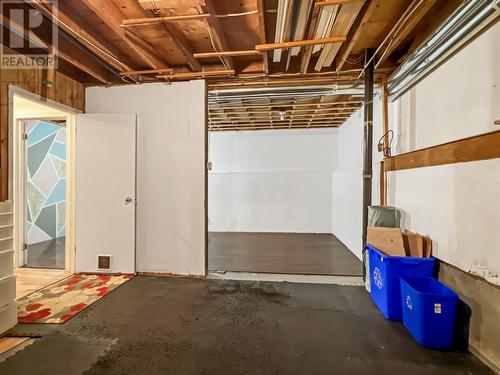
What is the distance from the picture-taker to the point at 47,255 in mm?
4059

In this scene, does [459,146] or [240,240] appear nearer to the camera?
[459,146]

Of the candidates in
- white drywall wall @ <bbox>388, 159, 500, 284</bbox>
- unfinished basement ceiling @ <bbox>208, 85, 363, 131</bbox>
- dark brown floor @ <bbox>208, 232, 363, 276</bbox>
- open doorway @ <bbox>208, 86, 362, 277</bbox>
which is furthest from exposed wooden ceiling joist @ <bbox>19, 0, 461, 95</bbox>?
dark brown floor @ <bbox>208, 232, 363, 276</bbox>

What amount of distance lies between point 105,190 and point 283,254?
2927 millimetres

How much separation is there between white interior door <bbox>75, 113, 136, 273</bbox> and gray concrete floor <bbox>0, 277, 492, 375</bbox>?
2.56 feet

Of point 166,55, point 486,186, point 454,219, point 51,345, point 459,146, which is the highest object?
point 166,55

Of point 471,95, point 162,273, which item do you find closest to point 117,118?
point 162,273

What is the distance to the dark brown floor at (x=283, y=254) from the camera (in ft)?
11.4

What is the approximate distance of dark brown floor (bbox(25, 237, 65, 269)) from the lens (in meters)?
3.63

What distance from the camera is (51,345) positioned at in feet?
6.08

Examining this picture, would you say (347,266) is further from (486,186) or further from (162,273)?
(162,273)

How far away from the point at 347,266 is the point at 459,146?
7.40 ft

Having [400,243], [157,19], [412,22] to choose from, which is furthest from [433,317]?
[157,19]

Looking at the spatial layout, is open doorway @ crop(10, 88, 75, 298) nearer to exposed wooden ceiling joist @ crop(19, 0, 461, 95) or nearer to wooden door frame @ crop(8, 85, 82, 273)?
wooden door frame @ crop(8, 85, 82, 273)

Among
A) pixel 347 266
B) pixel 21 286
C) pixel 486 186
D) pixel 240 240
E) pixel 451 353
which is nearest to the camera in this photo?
pixel 486 186
